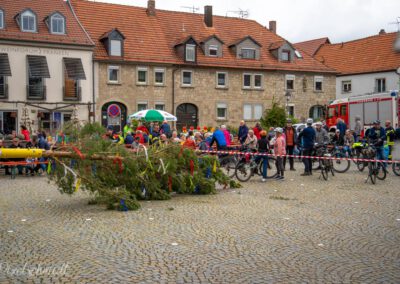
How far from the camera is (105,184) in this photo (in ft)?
40.8

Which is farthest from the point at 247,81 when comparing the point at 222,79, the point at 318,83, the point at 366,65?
the point at 366,65

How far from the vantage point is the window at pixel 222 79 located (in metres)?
47.6

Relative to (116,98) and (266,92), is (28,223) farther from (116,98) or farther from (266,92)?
(266,92)

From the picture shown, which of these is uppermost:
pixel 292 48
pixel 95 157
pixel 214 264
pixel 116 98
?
pixel 292 48

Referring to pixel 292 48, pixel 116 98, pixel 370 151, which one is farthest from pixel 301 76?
pixel 370 151

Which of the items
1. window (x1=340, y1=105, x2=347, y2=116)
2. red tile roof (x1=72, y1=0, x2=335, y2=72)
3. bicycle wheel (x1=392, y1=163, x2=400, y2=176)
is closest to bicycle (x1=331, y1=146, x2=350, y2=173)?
bicycle wheel (x1=392, y1=163, x2=400, y2=176)

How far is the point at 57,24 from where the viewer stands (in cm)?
4069

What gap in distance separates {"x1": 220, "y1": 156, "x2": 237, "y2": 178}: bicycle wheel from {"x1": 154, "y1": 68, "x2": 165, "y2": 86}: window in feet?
89.9

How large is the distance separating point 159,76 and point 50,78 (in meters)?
9.02

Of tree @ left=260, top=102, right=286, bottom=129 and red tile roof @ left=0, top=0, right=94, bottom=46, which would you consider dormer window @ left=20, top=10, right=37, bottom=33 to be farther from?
tree @ left=260, top=102, right=286, bottom=129

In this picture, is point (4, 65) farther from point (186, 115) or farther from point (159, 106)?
point (186, 115)

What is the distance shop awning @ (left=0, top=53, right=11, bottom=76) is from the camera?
37.0 meters

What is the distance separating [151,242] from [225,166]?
9396 millimetres

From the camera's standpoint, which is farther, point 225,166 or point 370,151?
point 370,151
